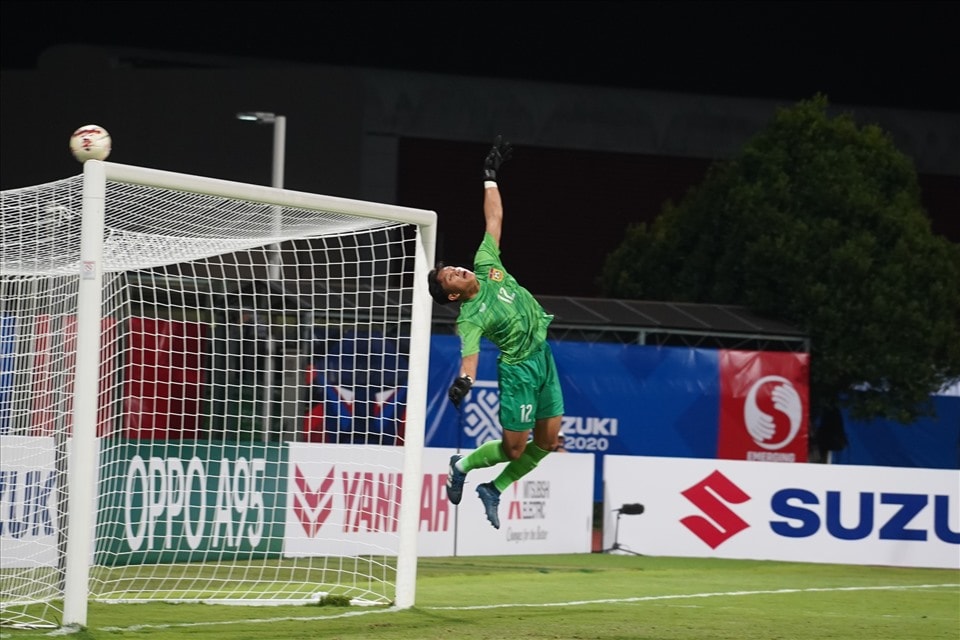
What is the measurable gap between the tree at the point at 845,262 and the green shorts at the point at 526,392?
21.4 meters

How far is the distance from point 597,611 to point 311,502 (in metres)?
5.11

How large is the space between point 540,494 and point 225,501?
185 inches

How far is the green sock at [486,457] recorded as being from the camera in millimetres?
10695

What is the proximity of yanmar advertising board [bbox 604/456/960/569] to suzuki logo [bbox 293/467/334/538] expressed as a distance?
4877mm

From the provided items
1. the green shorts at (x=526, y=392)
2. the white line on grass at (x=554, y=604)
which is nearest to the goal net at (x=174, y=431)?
the white line on grass at (x=554, y=604)

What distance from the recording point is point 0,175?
38750 millimetres

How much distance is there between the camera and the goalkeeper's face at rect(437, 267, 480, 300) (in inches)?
398

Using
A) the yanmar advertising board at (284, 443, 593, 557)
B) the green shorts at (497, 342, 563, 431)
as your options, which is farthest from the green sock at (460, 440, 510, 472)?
the yanmar advertising board at (284, 443, 593, 557)

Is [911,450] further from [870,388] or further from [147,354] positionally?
[147,354]

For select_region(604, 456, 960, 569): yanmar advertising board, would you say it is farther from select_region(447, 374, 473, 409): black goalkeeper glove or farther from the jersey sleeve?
select_region(447, 374, 473, 409): black goalkeeper glove

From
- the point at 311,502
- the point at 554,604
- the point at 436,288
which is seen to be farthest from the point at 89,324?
the point at 311,502

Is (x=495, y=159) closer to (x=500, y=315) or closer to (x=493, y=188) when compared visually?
(x=493, y=188)

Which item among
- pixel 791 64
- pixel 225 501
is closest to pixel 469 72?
pixel 791 64

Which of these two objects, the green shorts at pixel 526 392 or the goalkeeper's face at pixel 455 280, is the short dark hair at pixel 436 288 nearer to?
the goalkeeper's face at pixel 455 280
